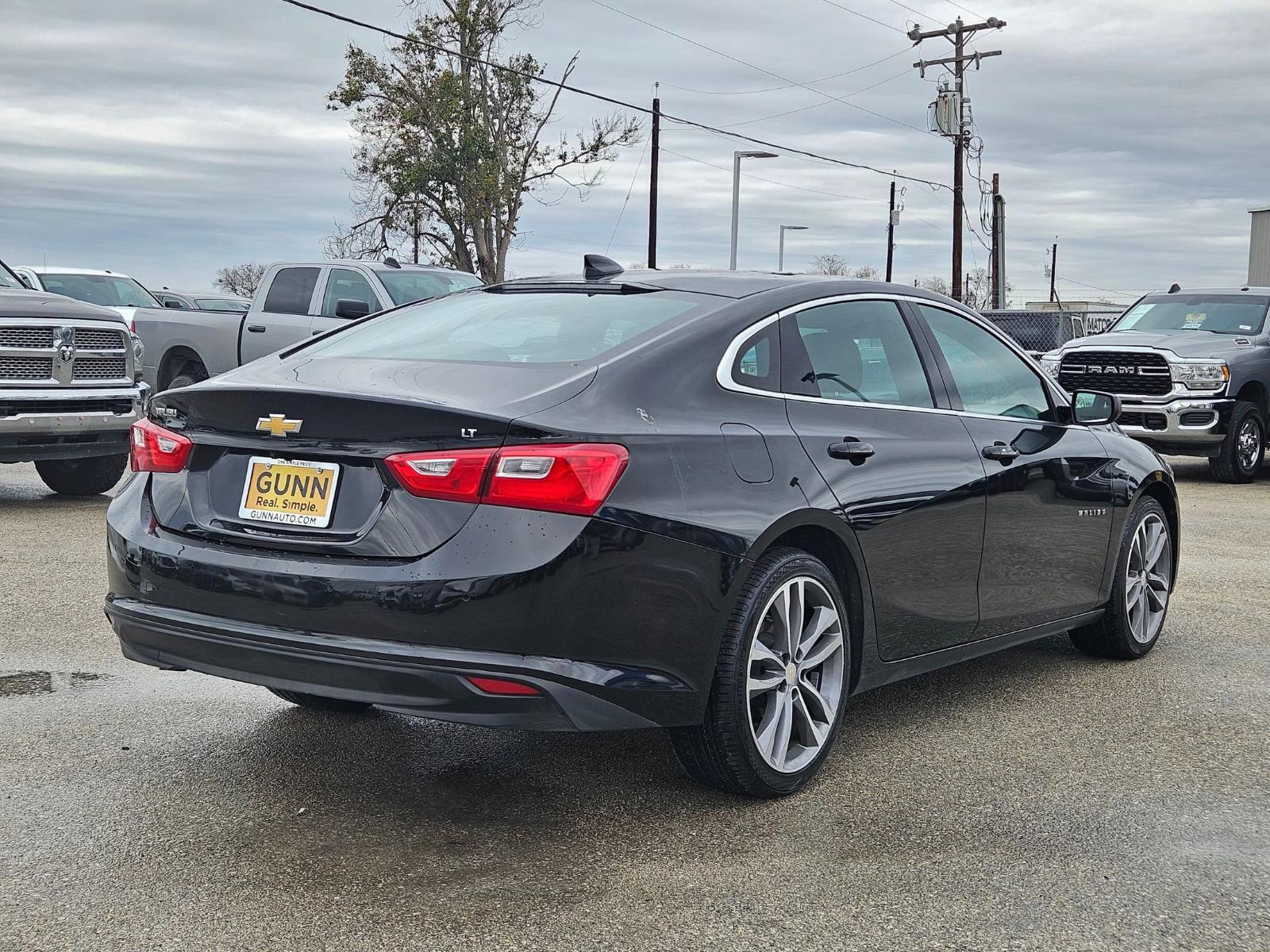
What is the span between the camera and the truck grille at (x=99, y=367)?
10500 millimetres

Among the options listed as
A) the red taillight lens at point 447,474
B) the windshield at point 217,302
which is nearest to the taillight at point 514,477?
the red taillight lens at point 447,474

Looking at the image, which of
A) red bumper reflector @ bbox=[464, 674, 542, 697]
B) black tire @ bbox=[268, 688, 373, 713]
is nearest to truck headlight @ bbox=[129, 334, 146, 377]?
black tire @ bbox=[268, 688, 373, 713]

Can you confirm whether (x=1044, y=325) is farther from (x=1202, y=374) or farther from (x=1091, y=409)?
(x=1091, y=409)

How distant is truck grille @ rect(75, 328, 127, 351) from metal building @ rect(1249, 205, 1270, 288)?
3423 cm

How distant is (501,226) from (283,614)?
3422cm

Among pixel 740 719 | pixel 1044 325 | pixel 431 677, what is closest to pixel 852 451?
pixel 740 719

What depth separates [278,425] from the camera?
12.3 feet

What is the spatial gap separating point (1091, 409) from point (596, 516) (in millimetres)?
2995

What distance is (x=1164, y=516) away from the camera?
6344 millimetres

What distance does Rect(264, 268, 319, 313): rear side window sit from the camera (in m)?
15.7

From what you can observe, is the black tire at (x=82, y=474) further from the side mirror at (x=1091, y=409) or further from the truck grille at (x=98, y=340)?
the side mirror at (x=1091, y=409)

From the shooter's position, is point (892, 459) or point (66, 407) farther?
point (66, 407)

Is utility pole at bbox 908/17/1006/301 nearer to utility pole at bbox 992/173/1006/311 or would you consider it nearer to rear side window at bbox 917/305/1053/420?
utility pole at bbox 992/173/1006/311

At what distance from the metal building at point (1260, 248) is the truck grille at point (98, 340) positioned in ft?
112
